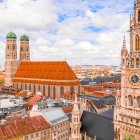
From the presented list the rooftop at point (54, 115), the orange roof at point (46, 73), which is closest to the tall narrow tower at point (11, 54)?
the orange roof at point (46, 73)

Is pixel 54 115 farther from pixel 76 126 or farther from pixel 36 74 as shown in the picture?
pixel 36 74

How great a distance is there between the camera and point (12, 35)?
186875 mm

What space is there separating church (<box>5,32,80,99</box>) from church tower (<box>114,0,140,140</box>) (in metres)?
100

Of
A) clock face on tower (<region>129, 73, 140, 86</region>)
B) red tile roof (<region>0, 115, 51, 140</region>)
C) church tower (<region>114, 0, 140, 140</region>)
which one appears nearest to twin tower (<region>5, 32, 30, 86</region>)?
red tile roof (<region>0, 115, 51, 140</region>)

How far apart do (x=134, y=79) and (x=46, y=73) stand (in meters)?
116

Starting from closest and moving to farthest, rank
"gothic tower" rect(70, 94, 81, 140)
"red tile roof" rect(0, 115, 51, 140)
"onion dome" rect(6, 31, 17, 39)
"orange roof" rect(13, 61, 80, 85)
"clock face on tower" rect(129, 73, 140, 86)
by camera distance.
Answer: "clock face on tower" rect(129, 73, 140, 86)
"gothic tower" rect(70, 94, 81, 140)
"red tile roof" rect(0, 115, 51, 140)
"orange roof" rect(13, 61, 80, 85)
"onion dome" rect(6, 31, 17, 39)

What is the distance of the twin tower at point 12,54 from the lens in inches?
7274

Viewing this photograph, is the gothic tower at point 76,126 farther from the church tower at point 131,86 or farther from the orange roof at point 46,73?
the orange roof at point 46,73

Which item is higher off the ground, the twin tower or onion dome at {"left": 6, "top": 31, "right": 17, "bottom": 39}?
onion dome at {"left": 6, "top": 31, "right": 17, "bottom": 39}

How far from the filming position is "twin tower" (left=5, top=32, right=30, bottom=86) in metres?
185

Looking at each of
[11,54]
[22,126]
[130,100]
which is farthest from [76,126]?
[11,54]

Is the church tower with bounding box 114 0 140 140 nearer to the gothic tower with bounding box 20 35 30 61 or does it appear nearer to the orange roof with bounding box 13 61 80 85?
the orange roof with bounding box 13 61 80 85

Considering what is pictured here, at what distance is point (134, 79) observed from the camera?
49344 mm

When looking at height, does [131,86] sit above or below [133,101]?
above
